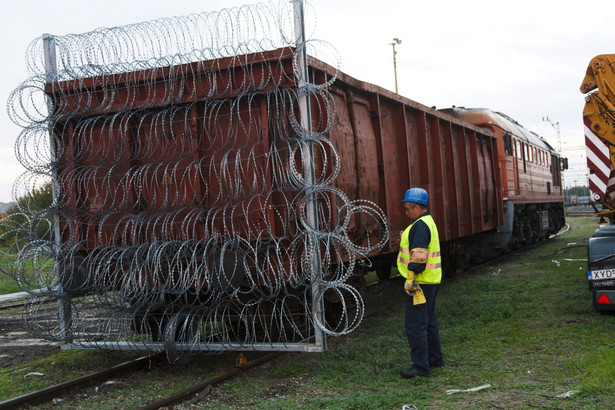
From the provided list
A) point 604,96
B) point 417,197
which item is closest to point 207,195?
point 417,197

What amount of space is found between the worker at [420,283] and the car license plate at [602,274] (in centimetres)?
275

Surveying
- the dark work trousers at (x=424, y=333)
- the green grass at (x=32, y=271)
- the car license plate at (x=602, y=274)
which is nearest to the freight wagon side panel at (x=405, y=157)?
the dark work trousers at (x=424, y=333)

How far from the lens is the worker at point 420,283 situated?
5.99 meters

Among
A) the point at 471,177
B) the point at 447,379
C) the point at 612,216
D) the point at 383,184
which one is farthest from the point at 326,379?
the point at 471,177

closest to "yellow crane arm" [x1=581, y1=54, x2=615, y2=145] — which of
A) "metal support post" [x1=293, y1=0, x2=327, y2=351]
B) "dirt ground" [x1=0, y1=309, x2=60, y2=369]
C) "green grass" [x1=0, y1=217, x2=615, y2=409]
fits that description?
"green grass" [x1=0, y1=217, x2=615, y2=409]

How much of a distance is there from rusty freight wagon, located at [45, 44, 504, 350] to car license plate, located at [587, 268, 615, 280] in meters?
2.87

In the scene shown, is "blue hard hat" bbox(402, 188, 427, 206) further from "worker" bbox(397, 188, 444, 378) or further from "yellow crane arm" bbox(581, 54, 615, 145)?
"yellow crane arm" bbox(581, 54, 615, 145)

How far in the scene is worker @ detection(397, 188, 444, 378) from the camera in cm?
599

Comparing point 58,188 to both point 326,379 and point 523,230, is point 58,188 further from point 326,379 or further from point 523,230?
point 523,230

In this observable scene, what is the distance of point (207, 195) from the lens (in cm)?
686

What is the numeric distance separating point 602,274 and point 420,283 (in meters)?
2.98

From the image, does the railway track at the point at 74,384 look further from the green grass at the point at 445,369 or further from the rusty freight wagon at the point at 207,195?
the rusty freight wagon at the point at 207,195

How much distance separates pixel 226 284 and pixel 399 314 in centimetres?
411

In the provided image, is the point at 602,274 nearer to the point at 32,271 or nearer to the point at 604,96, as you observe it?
the point at 604,96
